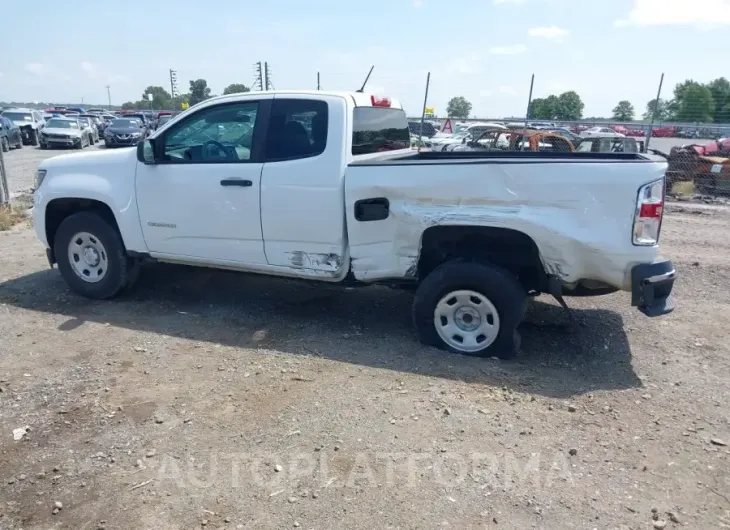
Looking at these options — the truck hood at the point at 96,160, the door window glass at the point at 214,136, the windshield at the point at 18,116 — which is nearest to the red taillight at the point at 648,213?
the door window glass at the point at 214,136

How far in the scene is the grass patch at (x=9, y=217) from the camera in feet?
30.2

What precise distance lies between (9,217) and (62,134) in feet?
64.0

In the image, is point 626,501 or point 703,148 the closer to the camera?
point 626,501

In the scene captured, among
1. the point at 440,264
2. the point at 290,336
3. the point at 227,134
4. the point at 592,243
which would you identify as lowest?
the point at 290,336

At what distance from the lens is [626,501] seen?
2.99 metres

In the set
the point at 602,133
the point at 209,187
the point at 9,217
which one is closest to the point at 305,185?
the point at 209,187

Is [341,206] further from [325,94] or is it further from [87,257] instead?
[87,257]

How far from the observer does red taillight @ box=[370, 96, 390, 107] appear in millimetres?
5418

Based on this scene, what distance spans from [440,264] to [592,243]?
1184mm

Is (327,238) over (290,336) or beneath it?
over

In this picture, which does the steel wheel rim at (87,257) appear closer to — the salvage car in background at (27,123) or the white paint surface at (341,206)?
the white paint surface at (341,206)

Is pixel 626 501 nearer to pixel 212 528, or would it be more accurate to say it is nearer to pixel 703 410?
pixel 703 410

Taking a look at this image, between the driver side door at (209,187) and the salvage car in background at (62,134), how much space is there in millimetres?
24541

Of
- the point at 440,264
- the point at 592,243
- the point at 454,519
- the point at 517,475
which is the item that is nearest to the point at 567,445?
the point at 517,475
